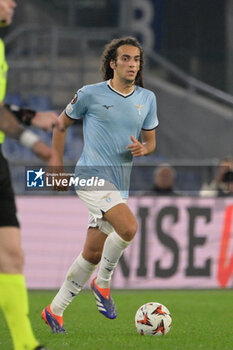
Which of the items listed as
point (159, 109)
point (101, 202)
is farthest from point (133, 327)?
point (159, 109)

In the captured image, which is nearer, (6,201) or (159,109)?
(6,201)

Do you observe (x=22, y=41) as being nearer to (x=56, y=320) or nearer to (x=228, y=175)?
(x=228, y=175)

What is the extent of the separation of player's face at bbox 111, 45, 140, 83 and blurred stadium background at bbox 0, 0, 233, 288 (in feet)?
17.9

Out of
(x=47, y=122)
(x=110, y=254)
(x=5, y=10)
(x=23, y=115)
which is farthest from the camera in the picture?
(x=110, y=254)

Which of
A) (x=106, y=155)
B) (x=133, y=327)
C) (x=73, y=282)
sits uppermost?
(x=106, y=155)

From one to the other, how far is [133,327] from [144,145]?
160 cm

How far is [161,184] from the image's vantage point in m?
13.0

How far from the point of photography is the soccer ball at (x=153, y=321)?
283 inches

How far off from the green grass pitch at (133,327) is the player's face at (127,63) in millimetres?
2049

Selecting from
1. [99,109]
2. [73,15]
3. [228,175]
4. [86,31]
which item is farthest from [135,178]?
[99,109]

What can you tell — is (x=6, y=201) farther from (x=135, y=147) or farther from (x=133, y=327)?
→ (x=133, y=327)

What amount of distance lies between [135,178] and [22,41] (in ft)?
16.6

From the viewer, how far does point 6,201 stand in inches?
207

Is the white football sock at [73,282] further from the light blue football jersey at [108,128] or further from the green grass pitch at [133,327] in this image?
the light blue football jersey at [108,128]
